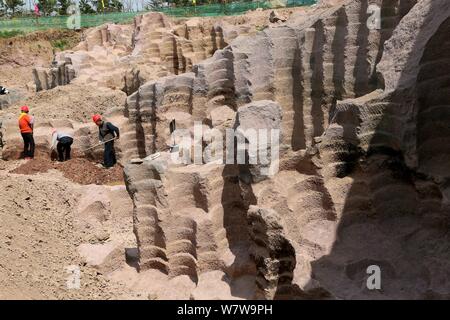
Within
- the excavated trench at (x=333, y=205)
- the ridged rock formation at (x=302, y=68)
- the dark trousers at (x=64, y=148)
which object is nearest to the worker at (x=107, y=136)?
the dark trousers at (x=64, y=148)

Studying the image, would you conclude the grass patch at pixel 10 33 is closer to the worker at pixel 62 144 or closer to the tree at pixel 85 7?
the tree at pixel 85 7

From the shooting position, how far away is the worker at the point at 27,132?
13.0 meters

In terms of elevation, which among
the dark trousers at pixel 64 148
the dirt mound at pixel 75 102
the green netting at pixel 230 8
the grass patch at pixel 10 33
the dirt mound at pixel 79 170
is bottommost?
the dirt mound at pixel 79 170

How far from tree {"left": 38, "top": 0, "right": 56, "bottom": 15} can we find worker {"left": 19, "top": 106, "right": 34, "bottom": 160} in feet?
158

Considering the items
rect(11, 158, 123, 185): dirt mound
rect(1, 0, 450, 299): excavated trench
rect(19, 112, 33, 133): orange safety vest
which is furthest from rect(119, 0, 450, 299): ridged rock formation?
rect(19, 112, 33, 133): orange safety vest

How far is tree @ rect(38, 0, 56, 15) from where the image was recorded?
56.6 meters

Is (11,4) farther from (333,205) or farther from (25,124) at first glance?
(333,205)

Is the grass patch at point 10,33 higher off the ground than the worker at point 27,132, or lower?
higher

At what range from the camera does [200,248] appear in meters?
7.32

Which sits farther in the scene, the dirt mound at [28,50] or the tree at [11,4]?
the tree at [11,4]

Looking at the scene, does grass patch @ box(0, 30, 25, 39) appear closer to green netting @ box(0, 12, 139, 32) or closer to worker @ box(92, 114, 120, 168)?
green netting @ box(0, 12, 139, 32)

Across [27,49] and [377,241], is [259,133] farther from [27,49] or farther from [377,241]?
[27,49]

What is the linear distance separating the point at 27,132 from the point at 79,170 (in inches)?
73.4

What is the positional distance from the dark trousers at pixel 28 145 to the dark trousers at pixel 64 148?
0.68 meters
